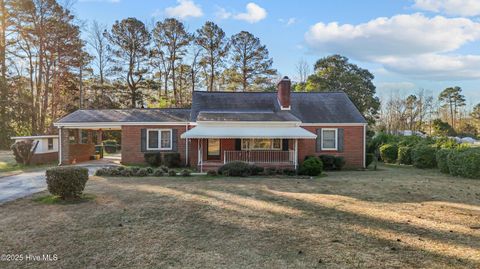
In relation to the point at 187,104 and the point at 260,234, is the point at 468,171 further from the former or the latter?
the point at 187,104

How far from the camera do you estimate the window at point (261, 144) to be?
67.2ft

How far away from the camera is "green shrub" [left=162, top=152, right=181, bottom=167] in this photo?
20.4 m

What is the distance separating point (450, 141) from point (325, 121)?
26.9ft

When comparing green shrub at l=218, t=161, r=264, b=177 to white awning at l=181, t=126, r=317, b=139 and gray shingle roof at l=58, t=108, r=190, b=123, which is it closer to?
white awning at l=181, t=126, r=317, b=139

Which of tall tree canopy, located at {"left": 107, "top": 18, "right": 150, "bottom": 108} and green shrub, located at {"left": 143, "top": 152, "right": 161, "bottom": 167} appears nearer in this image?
green shrub, located at {"left": 143, "top": 152, "right": 161, "bottom": 167}

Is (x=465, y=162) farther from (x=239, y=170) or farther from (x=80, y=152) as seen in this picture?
(x=80, y=152)

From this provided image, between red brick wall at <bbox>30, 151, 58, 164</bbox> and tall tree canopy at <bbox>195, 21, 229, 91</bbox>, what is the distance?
24.5m

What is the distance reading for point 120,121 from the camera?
844 inches

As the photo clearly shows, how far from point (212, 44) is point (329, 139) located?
2783 centimetres

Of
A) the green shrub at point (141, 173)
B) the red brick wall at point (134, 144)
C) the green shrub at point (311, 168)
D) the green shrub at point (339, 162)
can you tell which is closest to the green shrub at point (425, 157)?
the green shrub at point (339, 162)

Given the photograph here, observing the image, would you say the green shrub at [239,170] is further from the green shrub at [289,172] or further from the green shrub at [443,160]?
the green shrub at [443,160]

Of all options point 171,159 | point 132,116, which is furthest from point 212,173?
point 132,116

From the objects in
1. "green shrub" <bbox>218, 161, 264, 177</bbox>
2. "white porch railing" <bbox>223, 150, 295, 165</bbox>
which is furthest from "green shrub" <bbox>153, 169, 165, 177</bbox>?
"white porch railing" <bbox>223, 150, 295, 165</bbox>

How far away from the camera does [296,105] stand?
2328 centimetres
